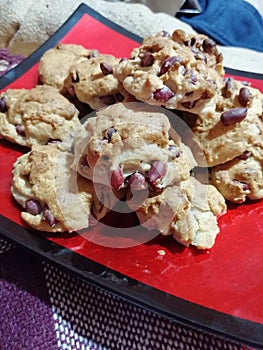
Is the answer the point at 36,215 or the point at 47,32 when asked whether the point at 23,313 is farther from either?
the point at 47,32

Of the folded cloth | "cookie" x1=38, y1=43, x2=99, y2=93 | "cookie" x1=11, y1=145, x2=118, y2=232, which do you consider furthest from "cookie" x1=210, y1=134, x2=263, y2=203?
the folded cloth

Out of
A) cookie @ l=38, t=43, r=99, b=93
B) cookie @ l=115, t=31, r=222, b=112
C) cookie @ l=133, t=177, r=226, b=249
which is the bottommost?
cookie @ l=133, t=177, r=226, b=249

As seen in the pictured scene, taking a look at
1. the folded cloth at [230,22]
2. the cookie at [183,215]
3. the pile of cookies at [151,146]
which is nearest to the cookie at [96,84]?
the pile of cookies at [151,146]

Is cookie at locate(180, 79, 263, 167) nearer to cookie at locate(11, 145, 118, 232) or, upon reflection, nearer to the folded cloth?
cookie at locate(11, 145, 118, 232)

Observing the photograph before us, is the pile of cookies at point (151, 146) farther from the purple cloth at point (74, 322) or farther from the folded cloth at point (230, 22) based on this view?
the folded cloth at point (230, 22)

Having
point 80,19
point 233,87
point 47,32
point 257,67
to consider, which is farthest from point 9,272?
point 257,67

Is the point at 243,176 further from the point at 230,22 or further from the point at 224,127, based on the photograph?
the point at 230,22
